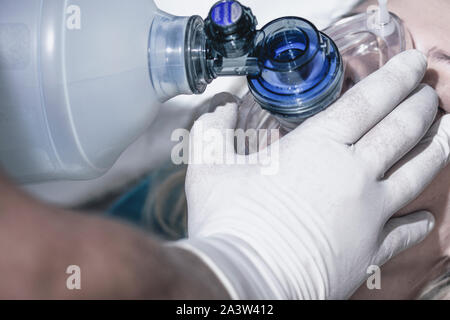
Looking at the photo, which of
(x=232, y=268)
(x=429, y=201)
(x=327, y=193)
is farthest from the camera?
(x=429, y=201)

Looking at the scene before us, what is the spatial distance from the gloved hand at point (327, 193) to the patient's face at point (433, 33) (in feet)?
0.27

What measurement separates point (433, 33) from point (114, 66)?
2.16 ft

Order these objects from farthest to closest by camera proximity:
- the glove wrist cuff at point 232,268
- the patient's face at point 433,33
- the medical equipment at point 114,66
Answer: the patient's face at point 433,33 < the medical equipment at point 114,66 < the glove wrist cuff at point 232,268

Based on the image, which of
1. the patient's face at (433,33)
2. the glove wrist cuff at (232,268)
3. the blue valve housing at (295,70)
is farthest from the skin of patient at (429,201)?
the glove wrist cuff at (232,268)

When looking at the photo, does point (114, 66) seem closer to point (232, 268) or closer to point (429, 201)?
point (232, 268)

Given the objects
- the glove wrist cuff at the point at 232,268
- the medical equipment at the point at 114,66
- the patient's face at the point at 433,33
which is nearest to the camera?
the glove wrist cuff at the point at 232,268

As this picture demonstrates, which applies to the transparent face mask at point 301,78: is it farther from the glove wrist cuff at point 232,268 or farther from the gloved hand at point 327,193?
the glove wrist cuff at point 232,268

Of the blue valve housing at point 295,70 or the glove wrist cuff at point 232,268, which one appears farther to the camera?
the blue valve housing at point 295,70

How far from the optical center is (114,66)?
34.2 inches

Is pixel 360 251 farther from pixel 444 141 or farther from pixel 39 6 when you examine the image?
pixel 39 6

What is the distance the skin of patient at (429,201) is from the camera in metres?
1.02

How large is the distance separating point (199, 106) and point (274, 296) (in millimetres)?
748

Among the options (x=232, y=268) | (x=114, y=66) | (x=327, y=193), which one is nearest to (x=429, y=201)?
(x=327, y=193)

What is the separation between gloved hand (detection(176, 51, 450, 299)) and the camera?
75 centimetres
